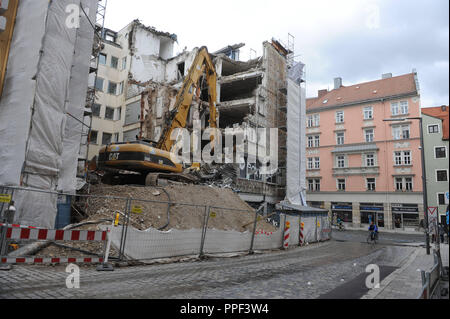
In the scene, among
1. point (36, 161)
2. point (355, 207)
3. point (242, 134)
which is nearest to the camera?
point (36, 161)

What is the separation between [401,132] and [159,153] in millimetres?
31214

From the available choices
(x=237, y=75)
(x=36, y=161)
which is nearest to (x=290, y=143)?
(x=237, y=75)

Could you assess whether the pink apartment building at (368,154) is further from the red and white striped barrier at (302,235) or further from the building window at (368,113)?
the red and white striped barrier at (302,235)

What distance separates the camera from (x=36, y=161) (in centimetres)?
1066

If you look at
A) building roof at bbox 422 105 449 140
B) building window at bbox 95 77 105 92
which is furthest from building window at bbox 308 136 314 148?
building window at bbox 95 77 105 92

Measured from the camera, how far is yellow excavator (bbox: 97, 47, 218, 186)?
1526cm

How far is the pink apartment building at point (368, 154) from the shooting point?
3566cm

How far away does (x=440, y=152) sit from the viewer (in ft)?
118

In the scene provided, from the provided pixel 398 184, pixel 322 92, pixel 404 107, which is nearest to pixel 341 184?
pixel 398 184

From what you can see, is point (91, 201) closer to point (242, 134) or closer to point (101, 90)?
point (242, 134)

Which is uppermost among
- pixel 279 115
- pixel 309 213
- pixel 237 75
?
pixel 237 75

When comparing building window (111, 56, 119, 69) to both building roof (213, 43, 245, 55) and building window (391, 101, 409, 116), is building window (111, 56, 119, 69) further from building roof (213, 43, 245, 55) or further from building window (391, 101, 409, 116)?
building window (391, 101, 409, 116)
